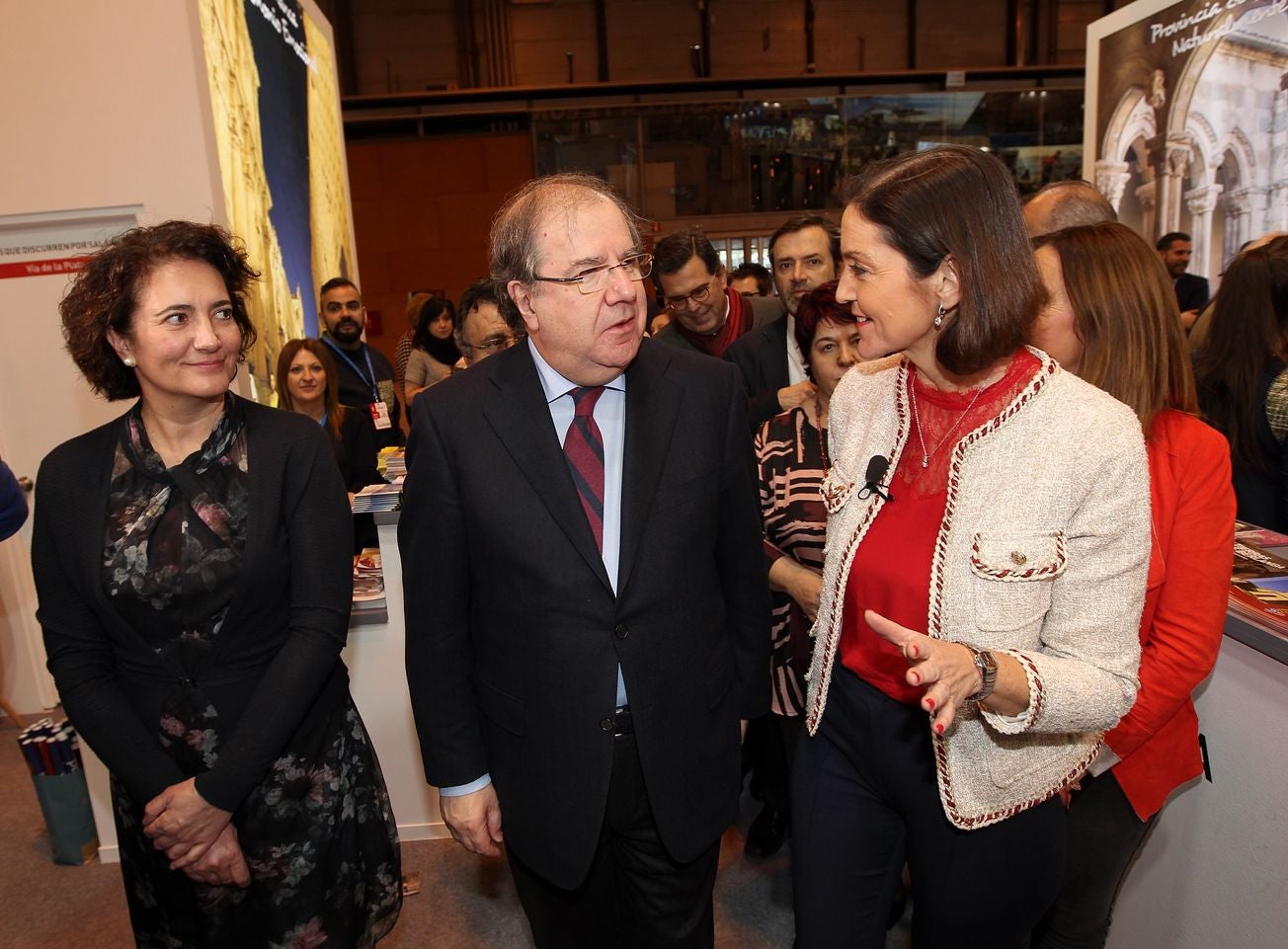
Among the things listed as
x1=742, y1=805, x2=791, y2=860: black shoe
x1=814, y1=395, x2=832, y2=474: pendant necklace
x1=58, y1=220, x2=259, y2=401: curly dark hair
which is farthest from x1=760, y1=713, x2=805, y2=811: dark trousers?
x1=58, y1=220, x2=259, y2=401: curly dark hair

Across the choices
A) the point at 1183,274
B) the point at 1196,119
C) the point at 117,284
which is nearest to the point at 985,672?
the point at 117,284

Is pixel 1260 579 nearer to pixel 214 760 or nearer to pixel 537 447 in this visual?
pixel 537 447

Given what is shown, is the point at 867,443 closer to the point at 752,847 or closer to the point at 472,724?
the point at 472,724

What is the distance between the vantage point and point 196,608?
5.38ft

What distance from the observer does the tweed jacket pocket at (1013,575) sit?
125 cm

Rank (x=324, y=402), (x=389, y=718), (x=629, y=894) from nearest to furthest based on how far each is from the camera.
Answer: (x=629, y=894) → (x=389, y=718) → (x=324, y=402)

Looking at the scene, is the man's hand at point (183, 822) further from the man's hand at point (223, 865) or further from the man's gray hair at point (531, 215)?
the man's gray hair at point (531, 215)

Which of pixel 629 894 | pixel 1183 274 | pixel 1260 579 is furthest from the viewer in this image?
pixel 1183 274

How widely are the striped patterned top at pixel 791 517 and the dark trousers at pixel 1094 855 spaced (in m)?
0.70

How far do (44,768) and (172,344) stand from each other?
91.2 inches

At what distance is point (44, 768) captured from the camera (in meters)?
3.10

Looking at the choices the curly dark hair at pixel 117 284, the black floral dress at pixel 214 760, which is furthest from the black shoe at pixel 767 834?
the curly dark hair at pixel 117 284

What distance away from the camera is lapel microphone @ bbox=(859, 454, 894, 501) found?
1.50 meters

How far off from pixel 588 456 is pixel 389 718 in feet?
6.39
